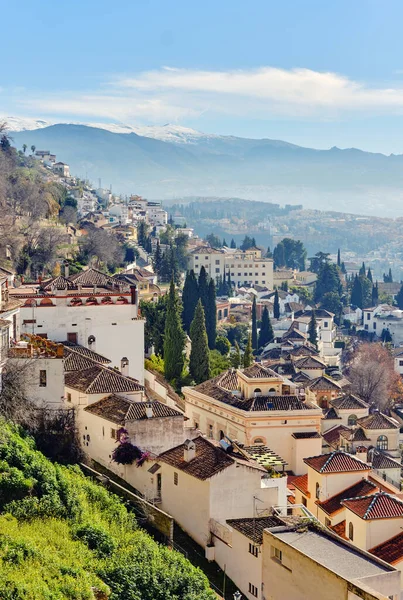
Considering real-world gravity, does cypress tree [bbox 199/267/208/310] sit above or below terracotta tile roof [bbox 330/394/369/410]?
above

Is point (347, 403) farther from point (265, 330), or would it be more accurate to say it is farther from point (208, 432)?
point (265, 330)

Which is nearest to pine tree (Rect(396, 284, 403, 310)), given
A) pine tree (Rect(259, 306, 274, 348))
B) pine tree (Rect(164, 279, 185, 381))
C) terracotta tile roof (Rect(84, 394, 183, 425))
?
pine tree (Rect(259, 306, 274, 348))

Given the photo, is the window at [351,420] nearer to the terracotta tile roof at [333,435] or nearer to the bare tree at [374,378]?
the terracotta tile roof at [333,435]

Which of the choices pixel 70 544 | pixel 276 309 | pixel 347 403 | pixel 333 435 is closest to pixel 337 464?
pixel 70 544

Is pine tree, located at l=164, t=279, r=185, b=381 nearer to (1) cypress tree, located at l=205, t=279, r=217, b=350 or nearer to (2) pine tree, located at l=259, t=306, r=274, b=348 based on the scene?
(1) cypress tree, located at l=205, t=279, r=217, b=350

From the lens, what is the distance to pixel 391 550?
27.9m

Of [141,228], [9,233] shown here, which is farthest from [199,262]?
[9,233]

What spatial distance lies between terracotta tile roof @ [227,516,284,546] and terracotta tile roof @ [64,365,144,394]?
7.85 m

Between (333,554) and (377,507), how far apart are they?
23.2ft

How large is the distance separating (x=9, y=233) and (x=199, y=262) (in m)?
61.4

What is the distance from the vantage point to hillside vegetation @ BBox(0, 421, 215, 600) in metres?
20.8

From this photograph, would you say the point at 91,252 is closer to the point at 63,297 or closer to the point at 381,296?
the point at 63,297

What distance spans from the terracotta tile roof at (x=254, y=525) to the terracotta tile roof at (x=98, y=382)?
7847mm

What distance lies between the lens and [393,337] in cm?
11325
